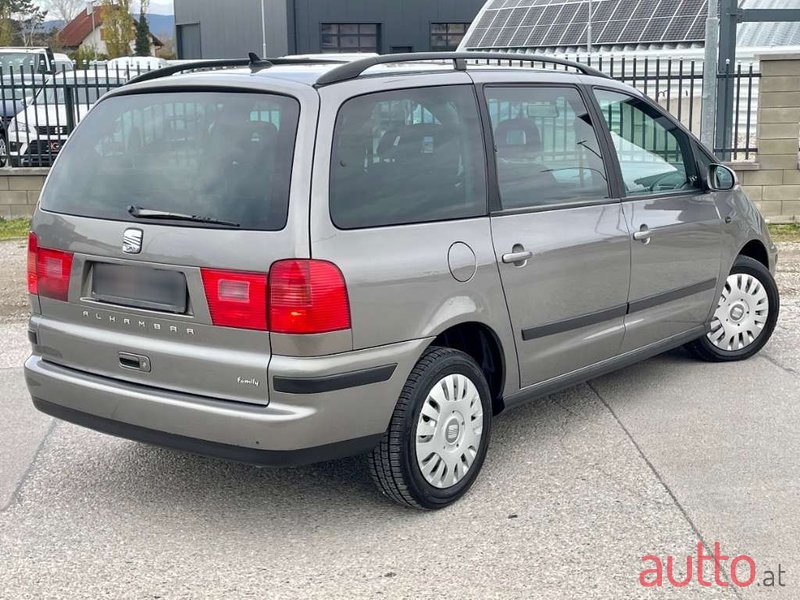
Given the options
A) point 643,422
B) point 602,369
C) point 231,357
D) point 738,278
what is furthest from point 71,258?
point 738,278

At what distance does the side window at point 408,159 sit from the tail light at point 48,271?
47.8 inches

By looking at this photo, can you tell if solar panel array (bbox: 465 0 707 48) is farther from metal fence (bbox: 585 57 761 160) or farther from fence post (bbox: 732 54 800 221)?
fence post (bbox: 732 54 800 221)

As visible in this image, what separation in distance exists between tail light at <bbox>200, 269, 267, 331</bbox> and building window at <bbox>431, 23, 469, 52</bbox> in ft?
160

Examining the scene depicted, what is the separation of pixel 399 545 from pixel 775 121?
10.7 metres

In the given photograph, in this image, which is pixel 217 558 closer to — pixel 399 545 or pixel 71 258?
pixel 399 545

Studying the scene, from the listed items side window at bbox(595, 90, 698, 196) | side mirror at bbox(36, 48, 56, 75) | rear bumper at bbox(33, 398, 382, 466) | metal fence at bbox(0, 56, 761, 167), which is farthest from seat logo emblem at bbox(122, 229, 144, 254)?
side mirror at bbox(36, 48, 56, 75)

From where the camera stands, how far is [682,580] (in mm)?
3689

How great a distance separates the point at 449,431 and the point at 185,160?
1518mm

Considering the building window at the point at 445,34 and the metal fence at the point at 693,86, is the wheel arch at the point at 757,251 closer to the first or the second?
the metal fence at the point at 693,86

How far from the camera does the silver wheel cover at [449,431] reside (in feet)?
13.9

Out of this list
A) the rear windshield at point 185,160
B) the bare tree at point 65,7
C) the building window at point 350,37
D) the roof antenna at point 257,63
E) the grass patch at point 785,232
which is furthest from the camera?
the bare tree at point 65,7

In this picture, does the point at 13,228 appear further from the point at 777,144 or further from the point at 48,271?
the point at 777,144

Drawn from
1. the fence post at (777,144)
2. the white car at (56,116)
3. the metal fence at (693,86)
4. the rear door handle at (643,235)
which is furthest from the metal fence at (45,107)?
the rear door handle at (643,235)

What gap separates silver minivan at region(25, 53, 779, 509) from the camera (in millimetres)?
3852
